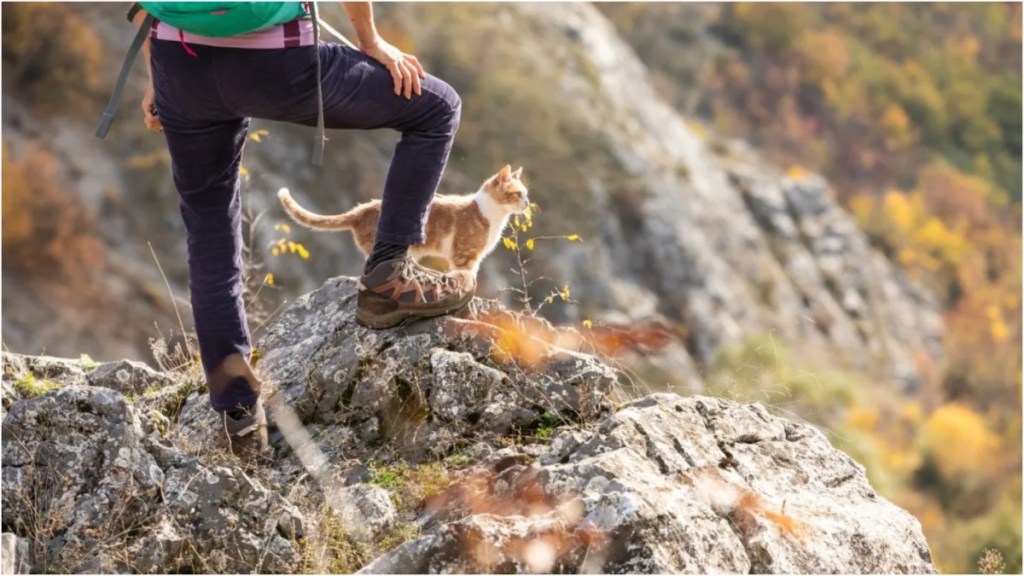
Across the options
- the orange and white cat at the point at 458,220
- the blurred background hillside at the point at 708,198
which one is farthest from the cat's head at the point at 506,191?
the blurred background hillside at the point at 708,198

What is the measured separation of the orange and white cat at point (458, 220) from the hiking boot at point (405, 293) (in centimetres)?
115

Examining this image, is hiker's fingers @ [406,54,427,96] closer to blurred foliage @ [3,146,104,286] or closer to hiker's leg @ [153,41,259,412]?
hiker's leg @ [153,41,259,412]

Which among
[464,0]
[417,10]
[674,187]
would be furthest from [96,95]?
[674,187]

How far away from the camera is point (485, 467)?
5.84m

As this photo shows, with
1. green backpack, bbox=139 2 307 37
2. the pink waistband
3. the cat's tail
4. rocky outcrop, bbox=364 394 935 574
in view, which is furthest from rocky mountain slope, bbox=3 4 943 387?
green backpack, bbox=139 2 307 37

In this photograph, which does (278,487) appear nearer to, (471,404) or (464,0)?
(471,404)

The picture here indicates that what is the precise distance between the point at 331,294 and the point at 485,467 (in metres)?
1.92

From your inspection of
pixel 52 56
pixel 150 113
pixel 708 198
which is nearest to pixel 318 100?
pixel 150 113

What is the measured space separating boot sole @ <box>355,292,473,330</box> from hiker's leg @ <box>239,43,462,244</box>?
466 mm

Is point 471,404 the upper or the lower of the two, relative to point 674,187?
upper

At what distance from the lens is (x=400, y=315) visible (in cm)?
652

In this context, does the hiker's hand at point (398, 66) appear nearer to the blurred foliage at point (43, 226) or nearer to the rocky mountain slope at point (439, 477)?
the rocky mountain slope at point (439, 477)

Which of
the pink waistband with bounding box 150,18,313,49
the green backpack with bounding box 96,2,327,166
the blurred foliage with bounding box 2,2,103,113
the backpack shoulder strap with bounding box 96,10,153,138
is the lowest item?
the blurred foliage with bounding box 2,2,103,113

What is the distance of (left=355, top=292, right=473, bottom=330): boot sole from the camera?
6.48m
